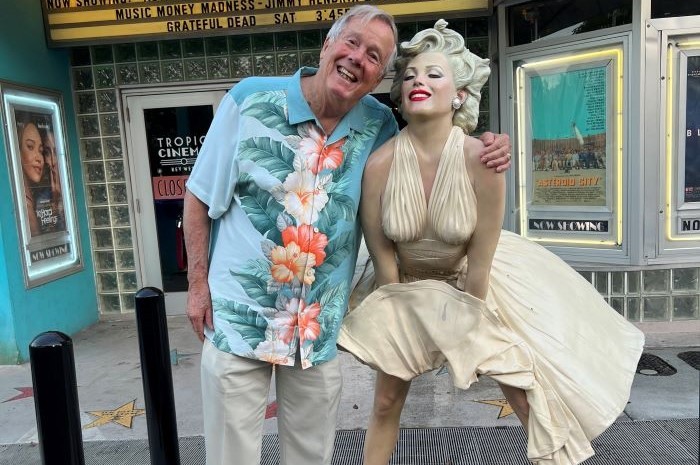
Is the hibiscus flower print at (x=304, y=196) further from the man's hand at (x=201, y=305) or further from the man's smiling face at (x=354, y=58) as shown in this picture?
the man's hand at (x=201, y=305)

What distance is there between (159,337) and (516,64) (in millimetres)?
3743

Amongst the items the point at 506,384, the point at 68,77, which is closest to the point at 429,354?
the point at 506,384

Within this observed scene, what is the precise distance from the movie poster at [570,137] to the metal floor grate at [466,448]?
201cm

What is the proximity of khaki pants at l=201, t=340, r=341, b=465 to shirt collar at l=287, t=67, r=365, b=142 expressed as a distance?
807 millimetres

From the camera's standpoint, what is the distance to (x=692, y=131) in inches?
173

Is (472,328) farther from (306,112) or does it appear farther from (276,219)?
(306,112)

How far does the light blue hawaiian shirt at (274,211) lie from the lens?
1841mm

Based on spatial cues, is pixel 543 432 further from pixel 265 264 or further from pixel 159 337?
pixel 159 337

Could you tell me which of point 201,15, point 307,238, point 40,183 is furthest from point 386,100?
point 307,238

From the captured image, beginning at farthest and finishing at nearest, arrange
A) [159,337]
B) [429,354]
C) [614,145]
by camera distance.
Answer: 1. [614,145]
2. [159,337]
3. [429,354]

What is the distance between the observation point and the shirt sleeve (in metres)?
1.85

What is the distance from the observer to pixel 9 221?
444 cm

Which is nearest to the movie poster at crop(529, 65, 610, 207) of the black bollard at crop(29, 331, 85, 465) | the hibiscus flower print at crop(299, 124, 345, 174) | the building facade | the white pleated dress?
the building facade

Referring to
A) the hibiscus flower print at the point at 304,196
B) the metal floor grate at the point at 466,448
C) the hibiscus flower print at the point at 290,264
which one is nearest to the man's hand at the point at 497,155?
the hibiscus flower print at the point at 304,196
